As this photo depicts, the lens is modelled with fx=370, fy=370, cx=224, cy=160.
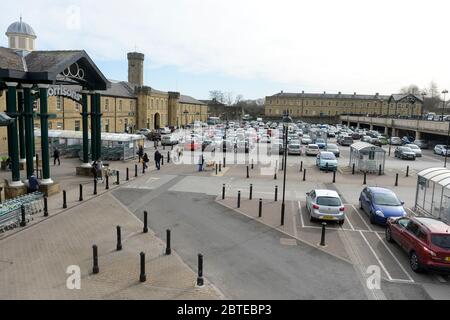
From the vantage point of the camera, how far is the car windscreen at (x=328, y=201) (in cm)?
1487

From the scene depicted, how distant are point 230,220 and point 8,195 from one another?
10.4 metres

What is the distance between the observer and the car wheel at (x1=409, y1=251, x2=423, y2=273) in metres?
10.5

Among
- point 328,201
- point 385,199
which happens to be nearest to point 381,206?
point 385,199

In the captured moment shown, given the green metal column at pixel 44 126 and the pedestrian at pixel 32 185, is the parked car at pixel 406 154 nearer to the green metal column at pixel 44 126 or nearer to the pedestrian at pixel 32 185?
the green metal column at pixel 44 126

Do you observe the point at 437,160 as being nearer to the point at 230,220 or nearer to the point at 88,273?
the point at 230,220

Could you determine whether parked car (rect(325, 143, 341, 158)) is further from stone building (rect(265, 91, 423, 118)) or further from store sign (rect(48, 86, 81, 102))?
stone building (rect(265, 91, 423, 118))

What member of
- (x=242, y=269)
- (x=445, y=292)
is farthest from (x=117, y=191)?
→ (x=445, y=292)

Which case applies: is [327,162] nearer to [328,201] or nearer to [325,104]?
[328,201]

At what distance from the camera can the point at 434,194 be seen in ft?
54.7

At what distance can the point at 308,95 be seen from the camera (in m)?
123

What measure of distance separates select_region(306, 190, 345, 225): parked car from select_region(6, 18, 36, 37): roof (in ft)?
64.8

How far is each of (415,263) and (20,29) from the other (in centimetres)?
2399

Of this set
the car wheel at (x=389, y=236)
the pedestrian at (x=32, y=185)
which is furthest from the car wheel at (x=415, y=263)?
the pedestrian at (x=32, y=185)

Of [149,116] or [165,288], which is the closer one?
[165,288]
